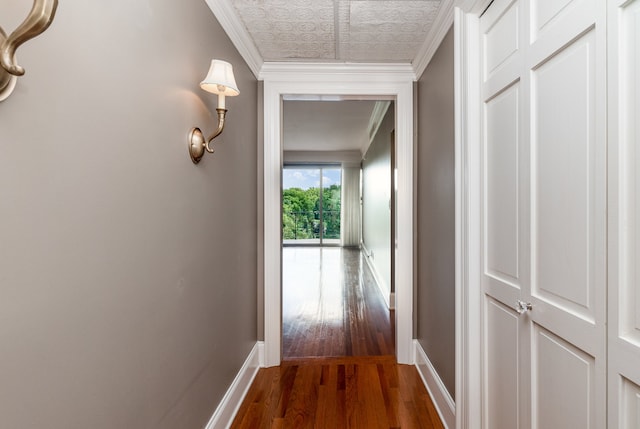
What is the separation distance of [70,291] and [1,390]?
0.21 m

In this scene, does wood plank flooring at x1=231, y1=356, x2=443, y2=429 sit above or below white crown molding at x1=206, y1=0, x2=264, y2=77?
below

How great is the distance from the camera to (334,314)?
3410 millimetres

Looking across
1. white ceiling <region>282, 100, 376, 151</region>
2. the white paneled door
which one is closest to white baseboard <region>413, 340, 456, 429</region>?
the white paneled door

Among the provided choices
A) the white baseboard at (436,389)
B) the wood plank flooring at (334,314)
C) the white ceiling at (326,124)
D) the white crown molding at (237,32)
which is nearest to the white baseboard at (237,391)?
the wood plank flooring at (334,314)

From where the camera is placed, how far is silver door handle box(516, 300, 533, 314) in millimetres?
1065

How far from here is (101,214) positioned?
0.80 meters

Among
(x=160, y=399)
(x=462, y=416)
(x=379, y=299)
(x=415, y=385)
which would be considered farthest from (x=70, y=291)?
(x=379, y=299)

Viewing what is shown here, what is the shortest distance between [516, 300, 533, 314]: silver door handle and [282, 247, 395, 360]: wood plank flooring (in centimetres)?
163

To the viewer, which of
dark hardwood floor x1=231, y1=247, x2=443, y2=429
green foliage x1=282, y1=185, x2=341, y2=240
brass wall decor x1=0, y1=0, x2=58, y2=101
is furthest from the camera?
green foliage x1=282, y1=185, x2=341, y2=240

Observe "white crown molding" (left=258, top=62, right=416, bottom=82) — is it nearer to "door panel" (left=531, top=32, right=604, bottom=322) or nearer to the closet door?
"door panel" (left=531, top=32, right=604, bottom=322)

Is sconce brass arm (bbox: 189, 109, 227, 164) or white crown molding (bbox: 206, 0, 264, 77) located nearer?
sconce brass arm (bbox: 189, 109, 227, 164)

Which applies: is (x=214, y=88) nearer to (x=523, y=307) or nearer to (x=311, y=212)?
(x=523, y=307)

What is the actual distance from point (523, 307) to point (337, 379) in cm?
148

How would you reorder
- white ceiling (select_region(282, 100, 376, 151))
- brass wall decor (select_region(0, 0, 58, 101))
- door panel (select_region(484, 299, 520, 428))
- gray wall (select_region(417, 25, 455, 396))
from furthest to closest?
white ceiling (select_region(282, 100, 376, 151)) → gray wall (select_region(417, 25, 455, 396)) → door panel (select_region(484, 299, 520, 428)) → brass wall decor (select_region(0, 0, 58, 101))
